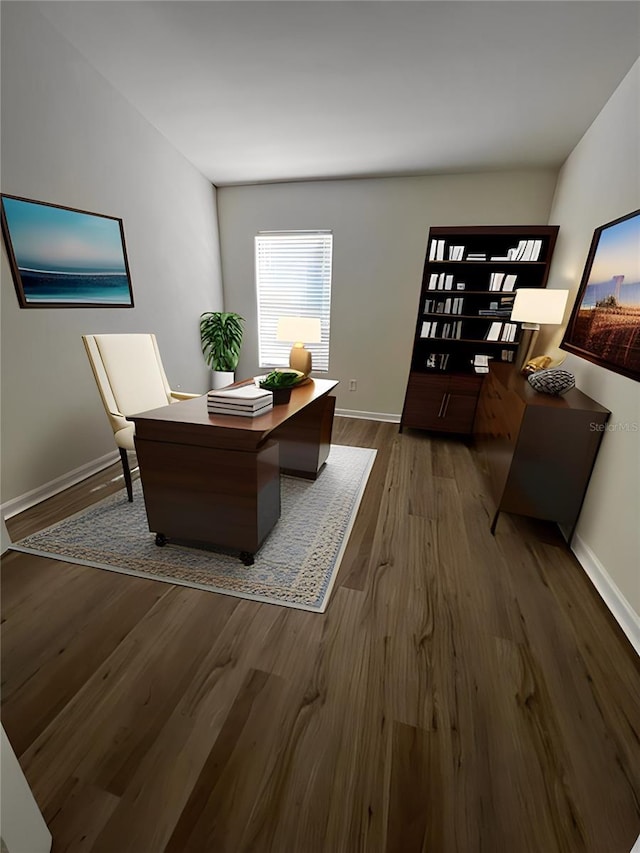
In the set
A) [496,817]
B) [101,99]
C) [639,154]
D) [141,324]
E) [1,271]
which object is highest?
[101,99]

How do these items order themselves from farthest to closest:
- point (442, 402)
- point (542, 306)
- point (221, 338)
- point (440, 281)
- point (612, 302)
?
point (221, 338)
point (442, 402)
point (440, 281)
point (542, 306)
point (612, 302)

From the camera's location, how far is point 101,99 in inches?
97.4

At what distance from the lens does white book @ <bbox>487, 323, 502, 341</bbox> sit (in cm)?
334

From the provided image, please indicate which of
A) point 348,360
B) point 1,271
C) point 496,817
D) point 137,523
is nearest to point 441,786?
point 496,817

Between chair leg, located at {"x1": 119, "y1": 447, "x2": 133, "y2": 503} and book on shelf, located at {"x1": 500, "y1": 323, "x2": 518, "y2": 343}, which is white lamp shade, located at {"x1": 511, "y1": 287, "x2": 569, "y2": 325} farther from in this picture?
chair leg, located at {"x1": 119, "y1": 447, "x2": 133, "y2": 503}

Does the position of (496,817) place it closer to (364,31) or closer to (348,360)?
(364,31)

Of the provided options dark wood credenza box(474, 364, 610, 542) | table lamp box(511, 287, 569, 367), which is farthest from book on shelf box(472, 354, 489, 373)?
dark wood credenza box(474, 364, 610, 542)

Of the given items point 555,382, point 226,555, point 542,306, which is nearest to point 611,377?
point 555,382

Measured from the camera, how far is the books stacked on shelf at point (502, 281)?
325cm

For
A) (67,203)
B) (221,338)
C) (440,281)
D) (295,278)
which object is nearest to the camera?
(67,203)

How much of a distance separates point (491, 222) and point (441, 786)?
4268 millimetres

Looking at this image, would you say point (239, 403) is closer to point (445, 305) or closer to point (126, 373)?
point (126, 373)

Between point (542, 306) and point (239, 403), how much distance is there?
8.10ft

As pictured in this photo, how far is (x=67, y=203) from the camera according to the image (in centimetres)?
236
